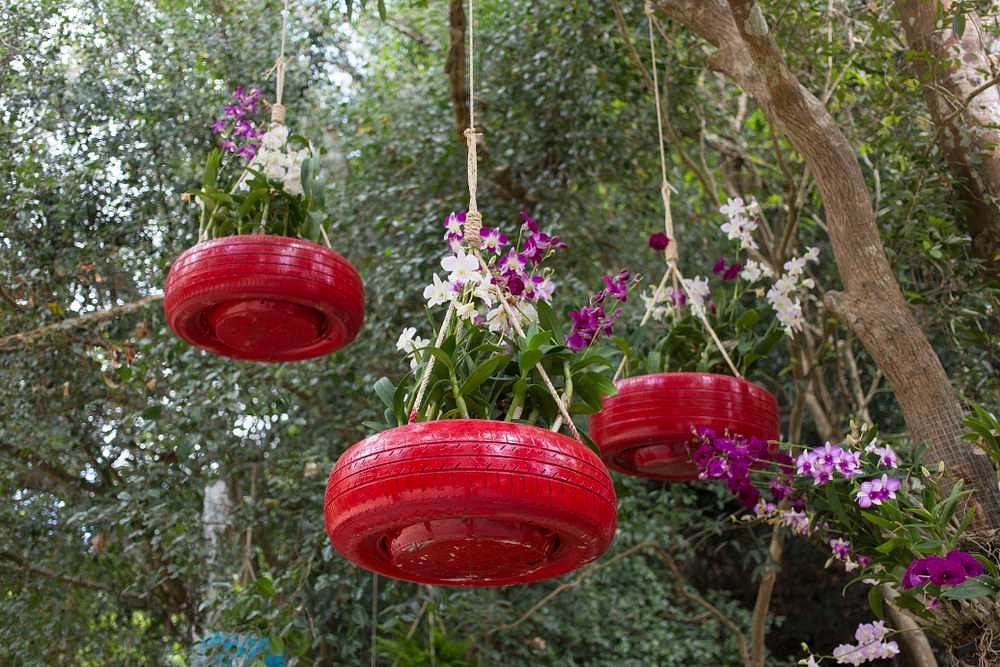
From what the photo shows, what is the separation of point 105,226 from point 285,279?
72.3 inches

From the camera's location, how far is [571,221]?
3861 millimetres

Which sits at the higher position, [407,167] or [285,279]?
[407,167]

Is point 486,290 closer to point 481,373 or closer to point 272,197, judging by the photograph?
point 481,373

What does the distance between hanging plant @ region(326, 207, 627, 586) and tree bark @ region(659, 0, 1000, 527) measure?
70cm

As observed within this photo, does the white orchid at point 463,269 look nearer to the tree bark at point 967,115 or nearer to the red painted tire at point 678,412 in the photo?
the red painted tire at point 678,412

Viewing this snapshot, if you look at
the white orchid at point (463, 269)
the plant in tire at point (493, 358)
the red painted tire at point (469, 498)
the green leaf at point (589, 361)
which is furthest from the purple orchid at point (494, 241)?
the red painted tire at point (469, 498)

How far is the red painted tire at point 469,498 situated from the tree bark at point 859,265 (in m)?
0.86

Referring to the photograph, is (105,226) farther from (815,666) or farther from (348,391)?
(815,666)

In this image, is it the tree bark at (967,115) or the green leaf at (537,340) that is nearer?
the green leaf at (537,340)

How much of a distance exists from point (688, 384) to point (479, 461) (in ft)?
2.79

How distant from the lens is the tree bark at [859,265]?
197 cm

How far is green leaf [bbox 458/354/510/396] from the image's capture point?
58.2 inches

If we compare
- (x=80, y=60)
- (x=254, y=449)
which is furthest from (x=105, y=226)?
(x=254, y=449)

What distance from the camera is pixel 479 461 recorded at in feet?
4.21
